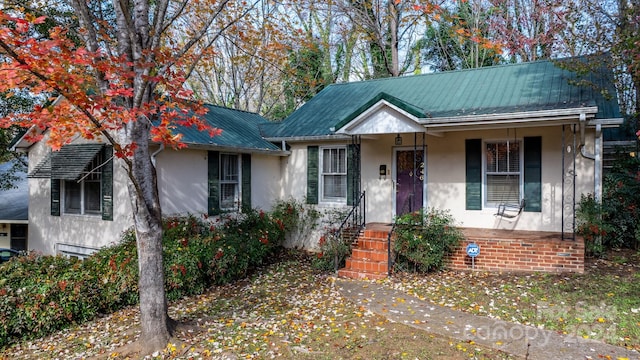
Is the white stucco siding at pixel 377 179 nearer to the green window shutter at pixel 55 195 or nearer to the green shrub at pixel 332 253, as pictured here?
the green shrub at pixel 332 253

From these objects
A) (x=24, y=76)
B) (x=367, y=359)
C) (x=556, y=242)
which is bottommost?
(x=367, y=359)

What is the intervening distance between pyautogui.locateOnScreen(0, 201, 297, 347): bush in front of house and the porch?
2.49 meters

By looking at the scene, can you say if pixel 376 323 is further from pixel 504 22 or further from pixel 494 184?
pixel 504 22

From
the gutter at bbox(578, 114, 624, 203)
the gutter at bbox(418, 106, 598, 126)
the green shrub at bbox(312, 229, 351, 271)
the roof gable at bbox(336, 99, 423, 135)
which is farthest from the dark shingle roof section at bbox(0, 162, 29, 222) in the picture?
the gutter at bbox(578, 114, 624, 203)

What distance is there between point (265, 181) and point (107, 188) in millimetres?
4122

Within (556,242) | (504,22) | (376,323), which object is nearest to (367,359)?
(376,323)

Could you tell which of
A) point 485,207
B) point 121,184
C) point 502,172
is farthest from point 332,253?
point 121,184

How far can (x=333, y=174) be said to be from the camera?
1101 cm

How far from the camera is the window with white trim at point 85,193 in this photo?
955 cm

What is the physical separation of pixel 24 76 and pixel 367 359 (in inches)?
202

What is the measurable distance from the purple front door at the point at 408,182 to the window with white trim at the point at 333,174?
4.77 ft

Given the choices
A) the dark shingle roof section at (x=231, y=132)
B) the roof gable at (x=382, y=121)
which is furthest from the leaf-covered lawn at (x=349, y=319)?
the dark shingle roof section at (x=231, y=132)

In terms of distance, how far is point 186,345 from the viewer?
5.37 metres

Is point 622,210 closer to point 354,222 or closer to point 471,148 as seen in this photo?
point 471,148
